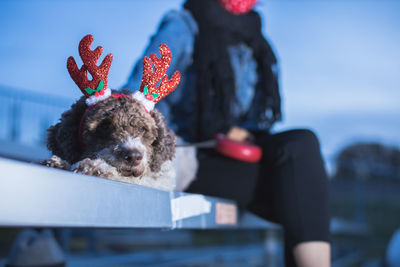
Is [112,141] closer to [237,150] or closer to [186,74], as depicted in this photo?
[237,150]

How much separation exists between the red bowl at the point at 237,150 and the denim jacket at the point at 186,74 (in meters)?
0.19

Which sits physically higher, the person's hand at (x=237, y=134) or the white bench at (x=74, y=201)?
the person's hand at (x=237, y=134)

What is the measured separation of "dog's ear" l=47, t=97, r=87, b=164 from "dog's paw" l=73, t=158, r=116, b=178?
0.11 meters

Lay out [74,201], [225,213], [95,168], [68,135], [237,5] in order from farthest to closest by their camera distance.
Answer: [237,5] → [225,213] → [68,135] → [95,168] → [74,201]

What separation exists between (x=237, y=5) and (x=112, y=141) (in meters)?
1.17

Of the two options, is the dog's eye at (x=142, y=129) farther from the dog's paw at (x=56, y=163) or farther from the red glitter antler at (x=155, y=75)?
the dog's paw at (x=56, y=163)

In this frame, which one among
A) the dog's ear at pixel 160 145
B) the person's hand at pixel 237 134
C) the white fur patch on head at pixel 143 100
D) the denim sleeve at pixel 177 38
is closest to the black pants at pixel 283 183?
the person's hand at pixel 237 134

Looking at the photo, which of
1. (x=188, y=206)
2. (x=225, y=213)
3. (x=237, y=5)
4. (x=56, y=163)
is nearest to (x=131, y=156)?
(x=56, y=163)

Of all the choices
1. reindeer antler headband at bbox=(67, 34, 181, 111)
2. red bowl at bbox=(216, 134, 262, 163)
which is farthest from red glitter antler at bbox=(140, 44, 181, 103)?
red bowl at bbox=(216, 134, 262, 163)

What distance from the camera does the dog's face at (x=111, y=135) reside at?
2.61 feet

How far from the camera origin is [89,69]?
802 millimetres

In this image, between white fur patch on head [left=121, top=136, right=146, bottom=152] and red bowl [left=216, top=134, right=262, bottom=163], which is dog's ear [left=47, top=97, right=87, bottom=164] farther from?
red bowl [left=216, top=134, right=262, bottom=163]

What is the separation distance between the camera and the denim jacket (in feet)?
4.92

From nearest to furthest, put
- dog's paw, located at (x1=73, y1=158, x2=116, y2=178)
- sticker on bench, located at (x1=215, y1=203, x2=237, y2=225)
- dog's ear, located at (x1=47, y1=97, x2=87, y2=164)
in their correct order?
dog's paw, located at (x1=73, y1=158, x2=116, y2=178) → dog's ear, located at (x1=47, y1=97, x2=87, y2=164) → sticker on bench, located at (x1=215, y1=203, x2=237, y2=225)
